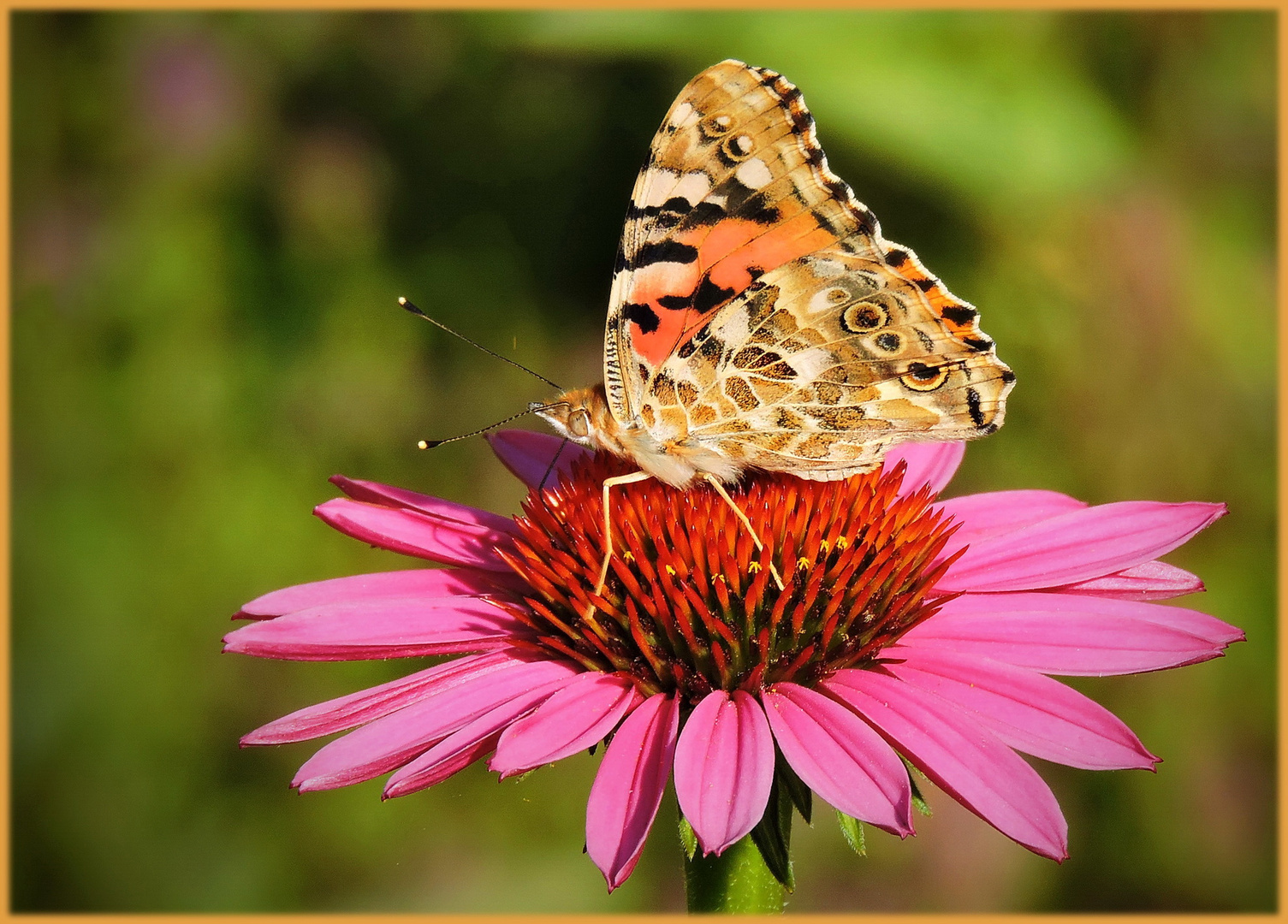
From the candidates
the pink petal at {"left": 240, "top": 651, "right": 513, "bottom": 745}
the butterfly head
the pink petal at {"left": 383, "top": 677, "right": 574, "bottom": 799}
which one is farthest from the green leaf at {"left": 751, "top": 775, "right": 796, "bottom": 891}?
the butterfly head

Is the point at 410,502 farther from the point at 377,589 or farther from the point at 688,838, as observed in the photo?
the point at 688,838

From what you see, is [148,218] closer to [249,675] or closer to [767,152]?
[249,675]

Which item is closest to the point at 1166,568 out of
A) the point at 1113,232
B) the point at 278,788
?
the point at 1113,232

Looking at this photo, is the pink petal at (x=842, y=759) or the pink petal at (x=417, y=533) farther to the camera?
the pink petal at (x=417, y=533)

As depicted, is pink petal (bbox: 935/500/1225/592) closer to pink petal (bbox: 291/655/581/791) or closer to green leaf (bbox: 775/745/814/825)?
green leaf (bbox: 775/745/814/825)

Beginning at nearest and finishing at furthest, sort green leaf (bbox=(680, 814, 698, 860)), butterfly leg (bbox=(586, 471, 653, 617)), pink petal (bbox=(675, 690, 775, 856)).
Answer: pink petal (bbox=(675, 690, 775, 856))
green leaf (bbox=(680, 814, 698, 860))
butterfly leg (bbox=(586, 471, 653, 617))

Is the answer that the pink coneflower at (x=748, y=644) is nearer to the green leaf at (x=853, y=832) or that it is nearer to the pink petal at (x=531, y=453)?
the green leaf at (x=853, y=832)

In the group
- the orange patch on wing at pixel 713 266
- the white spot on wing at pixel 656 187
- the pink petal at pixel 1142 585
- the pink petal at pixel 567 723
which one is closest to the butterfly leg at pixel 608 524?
the pink petal at pixel 567 723
